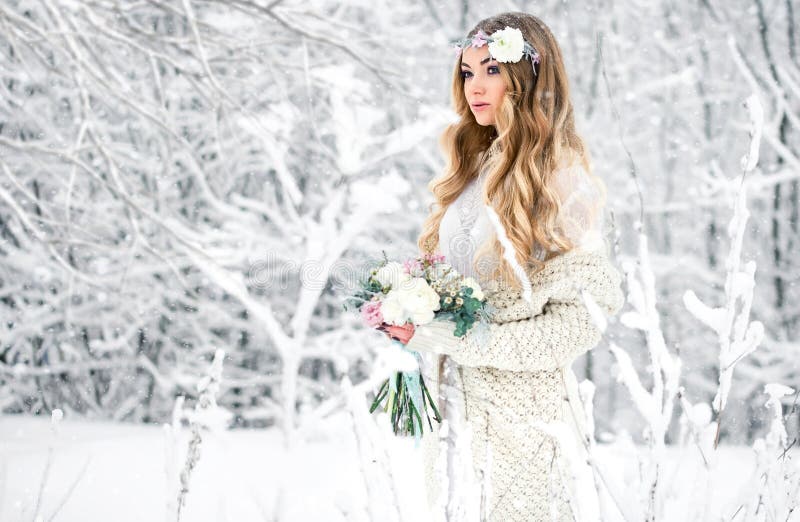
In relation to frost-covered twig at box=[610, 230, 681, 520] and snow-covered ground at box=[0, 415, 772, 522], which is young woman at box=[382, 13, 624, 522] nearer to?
snow-covered ground at box=[0, 415, 772, 522]

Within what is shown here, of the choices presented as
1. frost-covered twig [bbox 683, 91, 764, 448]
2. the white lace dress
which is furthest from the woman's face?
frost-covered twig [bbox 683, 91, 764, 448]

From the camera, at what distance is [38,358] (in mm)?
6902

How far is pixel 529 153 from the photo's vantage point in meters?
1.87

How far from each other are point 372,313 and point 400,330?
0.32 feet

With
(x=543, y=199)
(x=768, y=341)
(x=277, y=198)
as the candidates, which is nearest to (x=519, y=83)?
(x=543, y=199)

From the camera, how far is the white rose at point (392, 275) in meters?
1.78

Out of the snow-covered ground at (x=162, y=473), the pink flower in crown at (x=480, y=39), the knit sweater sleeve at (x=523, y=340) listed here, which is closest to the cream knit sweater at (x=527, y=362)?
the knit sweater sleeve at (x=523, y=340)

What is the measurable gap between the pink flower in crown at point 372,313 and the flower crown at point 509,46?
0.83 metres

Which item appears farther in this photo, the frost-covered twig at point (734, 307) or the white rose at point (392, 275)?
the white rose at point (392, 275)

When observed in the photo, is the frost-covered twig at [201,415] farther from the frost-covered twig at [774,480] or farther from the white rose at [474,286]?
the frost-covered twig at [774,480]

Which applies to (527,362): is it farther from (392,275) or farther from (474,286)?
(392,275)

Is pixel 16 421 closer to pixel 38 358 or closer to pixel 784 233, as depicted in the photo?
pixel 38 358

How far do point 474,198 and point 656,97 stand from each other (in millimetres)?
6379

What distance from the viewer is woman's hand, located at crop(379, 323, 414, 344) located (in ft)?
5.79
